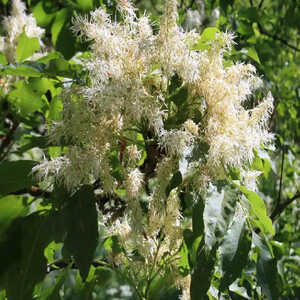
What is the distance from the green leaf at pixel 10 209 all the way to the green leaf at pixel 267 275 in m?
0.65

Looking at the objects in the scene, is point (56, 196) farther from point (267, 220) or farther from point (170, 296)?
point (267, 220)

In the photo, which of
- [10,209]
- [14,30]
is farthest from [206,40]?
[14,30]

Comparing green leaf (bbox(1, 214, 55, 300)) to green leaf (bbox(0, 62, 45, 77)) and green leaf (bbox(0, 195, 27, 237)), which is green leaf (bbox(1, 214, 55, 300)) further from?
green leaf (bbox(0, 62, 45, 77))

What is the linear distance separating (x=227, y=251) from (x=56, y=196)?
451 millimetres

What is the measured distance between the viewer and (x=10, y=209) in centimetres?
135

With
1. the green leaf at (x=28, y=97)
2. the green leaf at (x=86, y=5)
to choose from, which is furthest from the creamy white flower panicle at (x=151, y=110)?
the green leaf at (x=86, y=5)

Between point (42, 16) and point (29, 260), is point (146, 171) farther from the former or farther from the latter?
point (42, 16)

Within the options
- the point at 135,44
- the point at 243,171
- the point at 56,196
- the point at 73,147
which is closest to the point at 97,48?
the point at 135,44

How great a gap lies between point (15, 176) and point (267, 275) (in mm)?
719

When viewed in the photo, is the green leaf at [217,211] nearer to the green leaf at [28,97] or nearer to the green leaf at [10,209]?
the green leaf at [10,209]

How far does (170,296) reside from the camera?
4.31 ft

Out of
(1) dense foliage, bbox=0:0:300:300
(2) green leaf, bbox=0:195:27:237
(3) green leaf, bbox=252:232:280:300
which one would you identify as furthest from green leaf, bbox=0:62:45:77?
(3) green leaf, bbox=252:232:280:300

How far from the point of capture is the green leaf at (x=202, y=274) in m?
1.21

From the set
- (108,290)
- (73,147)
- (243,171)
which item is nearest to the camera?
(73,147)
